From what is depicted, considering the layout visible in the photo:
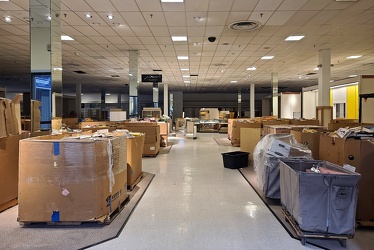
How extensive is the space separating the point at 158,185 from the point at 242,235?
8.20 ft

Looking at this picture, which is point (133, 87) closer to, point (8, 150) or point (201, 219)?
point (8, 150)

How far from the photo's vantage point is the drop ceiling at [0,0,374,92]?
649 centimetres

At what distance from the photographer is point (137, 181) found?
534 cm

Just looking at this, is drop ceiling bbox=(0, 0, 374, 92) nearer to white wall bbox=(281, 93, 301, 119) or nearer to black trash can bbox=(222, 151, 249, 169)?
white wall bbox=(281, 93, 301, 119)

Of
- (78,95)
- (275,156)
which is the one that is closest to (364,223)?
(275,156)

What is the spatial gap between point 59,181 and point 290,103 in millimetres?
15843

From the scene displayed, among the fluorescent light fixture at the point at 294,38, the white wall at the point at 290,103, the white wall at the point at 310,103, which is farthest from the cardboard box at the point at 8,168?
the white wall at the point at 290,103

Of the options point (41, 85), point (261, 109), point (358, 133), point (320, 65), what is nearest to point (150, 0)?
point (41, 85)

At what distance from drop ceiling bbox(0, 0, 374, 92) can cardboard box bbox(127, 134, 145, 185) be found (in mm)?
3203

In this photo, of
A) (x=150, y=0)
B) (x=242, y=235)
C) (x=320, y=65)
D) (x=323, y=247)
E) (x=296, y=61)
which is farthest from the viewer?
(x=296, y=61)

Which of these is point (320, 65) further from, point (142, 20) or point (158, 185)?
point (158, 185)

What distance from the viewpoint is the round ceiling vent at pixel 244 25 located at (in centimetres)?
752

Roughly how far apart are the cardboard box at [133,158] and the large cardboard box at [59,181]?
1531 mm

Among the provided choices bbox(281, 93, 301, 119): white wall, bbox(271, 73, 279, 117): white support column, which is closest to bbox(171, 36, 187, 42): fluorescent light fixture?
bbox(271, 73, 279, 117): white support column
